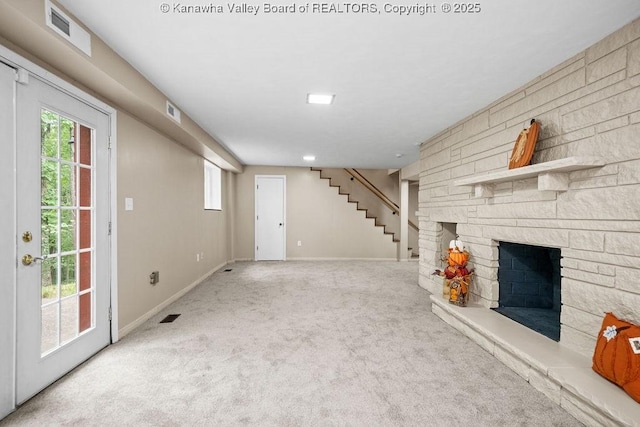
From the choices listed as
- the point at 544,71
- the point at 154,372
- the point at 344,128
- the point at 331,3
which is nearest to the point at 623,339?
the point at 544,71

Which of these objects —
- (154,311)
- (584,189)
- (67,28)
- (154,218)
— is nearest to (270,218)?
Result: (154,218)

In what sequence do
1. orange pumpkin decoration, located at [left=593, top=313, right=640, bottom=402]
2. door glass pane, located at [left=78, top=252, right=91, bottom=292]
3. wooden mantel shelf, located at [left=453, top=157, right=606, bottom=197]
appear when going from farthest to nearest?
door glass pane, located at [left=78, top=252, right=91, bottom=292]
wooden mantel shelf, located at [left=453, top=157, right=606, bottom=197]
orange pumpkin decoration, located at [left=593, top=313, right=640, bottom=402]

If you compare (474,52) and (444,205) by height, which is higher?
(474,52)

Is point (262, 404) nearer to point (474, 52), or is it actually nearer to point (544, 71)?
point (474, 52)

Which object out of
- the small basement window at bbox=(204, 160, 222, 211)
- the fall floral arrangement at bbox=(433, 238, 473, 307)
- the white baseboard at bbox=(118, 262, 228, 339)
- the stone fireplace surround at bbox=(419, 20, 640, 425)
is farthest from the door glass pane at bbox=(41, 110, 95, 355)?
the small basement window at bbox=(204, 160, 222, 211)

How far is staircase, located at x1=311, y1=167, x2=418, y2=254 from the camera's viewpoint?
25.3 feet

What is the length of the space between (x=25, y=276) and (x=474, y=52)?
3.21m

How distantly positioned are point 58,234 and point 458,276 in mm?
3474

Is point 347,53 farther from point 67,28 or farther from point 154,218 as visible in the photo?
point 154,218

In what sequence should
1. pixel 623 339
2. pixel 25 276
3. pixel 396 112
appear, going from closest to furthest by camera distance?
pixel 623 339, pixel 25 276, pixel 396 112

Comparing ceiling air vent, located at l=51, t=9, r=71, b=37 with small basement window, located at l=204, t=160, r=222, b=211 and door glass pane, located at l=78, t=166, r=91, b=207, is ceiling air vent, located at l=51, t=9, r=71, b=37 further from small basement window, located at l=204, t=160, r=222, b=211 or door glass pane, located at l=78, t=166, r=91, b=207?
small basement window, located at l=204, t=160, r=222, b=211

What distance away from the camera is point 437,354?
239 cm

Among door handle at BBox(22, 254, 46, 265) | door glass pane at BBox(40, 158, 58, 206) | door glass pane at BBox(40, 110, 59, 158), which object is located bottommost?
door handle at BBox(22, 254, 46, 265)

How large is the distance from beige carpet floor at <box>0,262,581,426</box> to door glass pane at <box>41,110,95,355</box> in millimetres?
380
